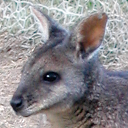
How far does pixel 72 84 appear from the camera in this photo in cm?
404

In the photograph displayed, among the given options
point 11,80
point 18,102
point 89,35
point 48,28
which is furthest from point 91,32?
point 11,80

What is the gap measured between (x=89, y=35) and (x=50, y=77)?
0.52 meters

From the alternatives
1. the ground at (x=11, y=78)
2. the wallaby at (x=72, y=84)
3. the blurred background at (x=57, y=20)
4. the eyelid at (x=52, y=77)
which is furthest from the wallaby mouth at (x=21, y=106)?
the blurred background at (x=57, y=20)

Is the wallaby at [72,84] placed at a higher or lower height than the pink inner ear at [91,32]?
lower

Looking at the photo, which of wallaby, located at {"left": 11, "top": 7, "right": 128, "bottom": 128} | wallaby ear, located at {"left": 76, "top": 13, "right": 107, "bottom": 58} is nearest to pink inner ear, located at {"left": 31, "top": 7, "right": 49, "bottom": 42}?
wallaby, located at {"left": 11, "top": 7, "right": 128, "bottom": 128}

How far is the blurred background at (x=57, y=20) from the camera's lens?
6.98 meters

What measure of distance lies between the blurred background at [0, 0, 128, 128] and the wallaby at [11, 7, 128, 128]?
2.42 meters

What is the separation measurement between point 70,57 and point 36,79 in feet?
1.32

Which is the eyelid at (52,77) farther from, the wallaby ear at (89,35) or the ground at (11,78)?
the ground at (11,78)

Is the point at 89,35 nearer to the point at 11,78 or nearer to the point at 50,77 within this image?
the point at 50,77

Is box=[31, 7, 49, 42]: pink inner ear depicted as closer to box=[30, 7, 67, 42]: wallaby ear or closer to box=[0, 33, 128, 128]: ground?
box=[30, 7, 67, 42]: wallaby ear

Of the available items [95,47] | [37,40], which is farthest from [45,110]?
[37,40]

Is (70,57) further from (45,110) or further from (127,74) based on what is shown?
(127,74)

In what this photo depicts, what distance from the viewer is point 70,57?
415 centimetres
